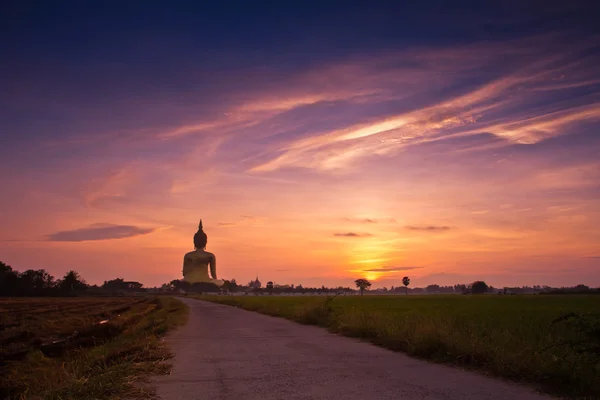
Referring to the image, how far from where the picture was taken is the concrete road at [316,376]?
7.94 m

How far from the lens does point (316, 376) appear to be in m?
9.50

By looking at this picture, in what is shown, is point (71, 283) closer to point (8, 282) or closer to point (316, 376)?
point (8, 282)

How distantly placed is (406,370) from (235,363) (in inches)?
158

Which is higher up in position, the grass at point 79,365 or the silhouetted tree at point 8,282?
the silhouetted tree at point 8,282

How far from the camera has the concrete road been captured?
26.0 feet

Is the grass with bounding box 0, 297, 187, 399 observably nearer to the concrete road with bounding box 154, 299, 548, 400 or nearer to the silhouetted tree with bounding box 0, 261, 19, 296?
the concrete road with bounding box 154, 299, 548, 400

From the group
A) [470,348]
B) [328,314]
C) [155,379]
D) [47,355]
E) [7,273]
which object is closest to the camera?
[155,379]

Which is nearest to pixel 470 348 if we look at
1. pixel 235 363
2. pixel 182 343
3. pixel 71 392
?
pixel 235 363

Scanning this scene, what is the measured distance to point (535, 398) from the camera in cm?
770

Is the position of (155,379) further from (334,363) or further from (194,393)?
(334,363)

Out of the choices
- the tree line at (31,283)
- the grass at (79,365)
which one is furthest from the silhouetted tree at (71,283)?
the grass at (79,365)

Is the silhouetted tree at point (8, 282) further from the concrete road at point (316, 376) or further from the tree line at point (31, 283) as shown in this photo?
the concrete road at point (316, 376)

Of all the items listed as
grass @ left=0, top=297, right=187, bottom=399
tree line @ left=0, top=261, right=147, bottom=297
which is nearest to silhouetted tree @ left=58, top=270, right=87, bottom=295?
tree line @ left=0, top=261, right=147, bottom=297

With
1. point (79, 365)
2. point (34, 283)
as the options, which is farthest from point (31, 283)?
point (79, 365)
